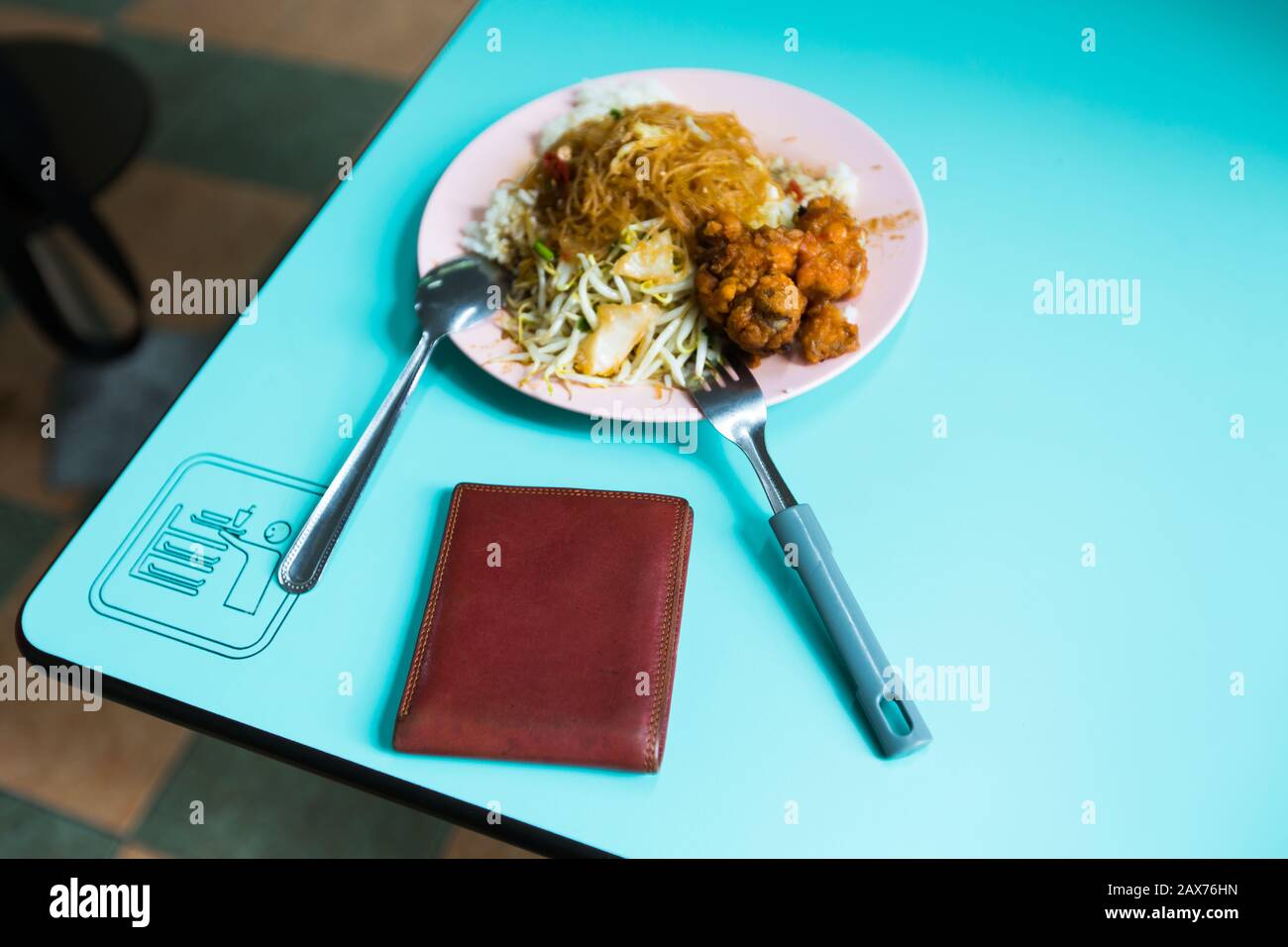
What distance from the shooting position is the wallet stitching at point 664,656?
1.02 metres

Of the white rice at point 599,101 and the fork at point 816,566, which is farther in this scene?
the white rice at point 599,101

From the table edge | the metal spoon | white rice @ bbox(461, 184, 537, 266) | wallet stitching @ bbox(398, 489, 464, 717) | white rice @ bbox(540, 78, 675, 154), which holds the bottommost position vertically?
the table edge

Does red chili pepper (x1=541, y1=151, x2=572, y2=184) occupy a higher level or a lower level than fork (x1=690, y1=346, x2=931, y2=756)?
higher

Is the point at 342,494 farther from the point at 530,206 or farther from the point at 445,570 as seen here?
the point at 530,206

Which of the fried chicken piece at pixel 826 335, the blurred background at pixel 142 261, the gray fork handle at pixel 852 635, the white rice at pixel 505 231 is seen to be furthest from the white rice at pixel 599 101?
the blurred background at pixel 142 261

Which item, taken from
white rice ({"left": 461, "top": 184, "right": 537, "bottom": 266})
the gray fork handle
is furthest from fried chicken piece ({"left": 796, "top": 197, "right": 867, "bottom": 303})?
white rice ({"left": 461, "top": 184, "right": 537, "bottom": 266})

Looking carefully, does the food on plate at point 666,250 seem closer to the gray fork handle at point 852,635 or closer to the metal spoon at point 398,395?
the metal spoon at point 398,395

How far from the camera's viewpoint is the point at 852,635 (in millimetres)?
1086

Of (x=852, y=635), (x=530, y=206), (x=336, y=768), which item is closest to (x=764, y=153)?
(x=530, y=206)

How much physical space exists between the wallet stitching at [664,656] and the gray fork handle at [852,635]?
5.0 inches

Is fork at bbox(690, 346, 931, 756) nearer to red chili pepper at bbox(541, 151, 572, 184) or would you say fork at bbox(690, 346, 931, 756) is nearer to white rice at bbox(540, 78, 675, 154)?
red chili pepper at bbox(541, 151, 572, 184)

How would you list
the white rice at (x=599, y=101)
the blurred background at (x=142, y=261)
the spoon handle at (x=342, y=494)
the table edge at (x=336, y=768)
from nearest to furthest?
the table edge at (x=336, y=768)
the spoon handle at (x=342, y=494)
the white rice at (x=599, y=101)
the blurred background at (x=142, y=261)

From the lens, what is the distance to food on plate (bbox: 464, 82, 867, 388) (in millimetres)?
1279

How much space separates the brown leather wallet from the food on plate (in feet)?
0.71
